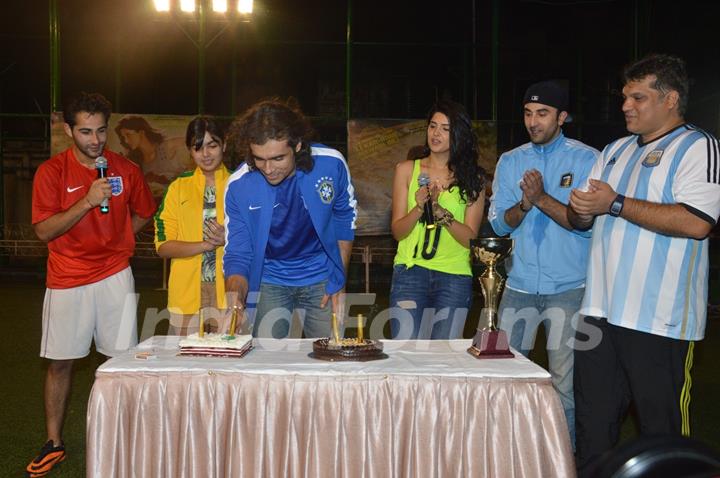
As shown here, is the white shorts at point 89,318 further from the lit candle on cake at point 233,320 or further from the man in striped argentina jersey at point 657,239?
the man in striped argentina jersey at point 657,239

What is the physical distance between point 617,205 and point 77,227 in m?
2.75

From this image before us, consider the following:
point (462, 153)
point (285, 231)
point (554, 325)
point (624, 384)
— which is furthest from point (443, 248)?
point (624, 384)

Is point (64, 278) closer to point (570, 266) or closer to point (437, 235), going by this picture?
point (437, 235)

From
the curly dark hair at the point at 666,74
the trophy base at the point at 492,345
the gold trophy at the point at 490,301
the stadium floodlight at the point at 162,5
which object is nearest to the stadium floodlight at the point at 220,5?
the stadium floodlight at the point at 162,5

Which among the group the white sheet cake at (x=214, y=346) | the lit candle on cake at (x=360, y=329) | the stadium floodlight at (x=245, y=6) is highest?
the stadium floodlight at (x=245, y=6)

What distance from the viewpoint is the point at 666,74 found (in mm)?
3402

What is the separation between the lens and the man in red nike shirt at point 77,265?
4.29 meters

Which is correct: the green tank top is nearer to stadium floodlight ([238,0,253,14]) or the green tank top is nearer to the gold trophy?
the gold trophy

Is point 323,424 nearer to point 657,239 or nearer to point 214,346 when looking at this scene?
point 214,346

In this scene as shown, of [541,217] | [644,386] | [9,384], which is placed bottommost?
[9,384]

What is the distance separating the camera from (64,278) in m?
4.36

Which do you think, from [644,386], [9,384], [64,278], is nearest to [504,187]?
[644,386]

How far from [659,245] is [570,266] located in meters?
0.77

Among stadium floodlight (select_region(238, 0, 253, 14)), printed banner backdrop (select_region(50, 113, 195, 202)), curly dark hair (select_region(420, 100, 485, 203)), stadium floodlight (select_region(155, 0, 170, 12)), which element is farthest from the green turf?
stadium floodlight (select_region(238, 0, 253, 14))
